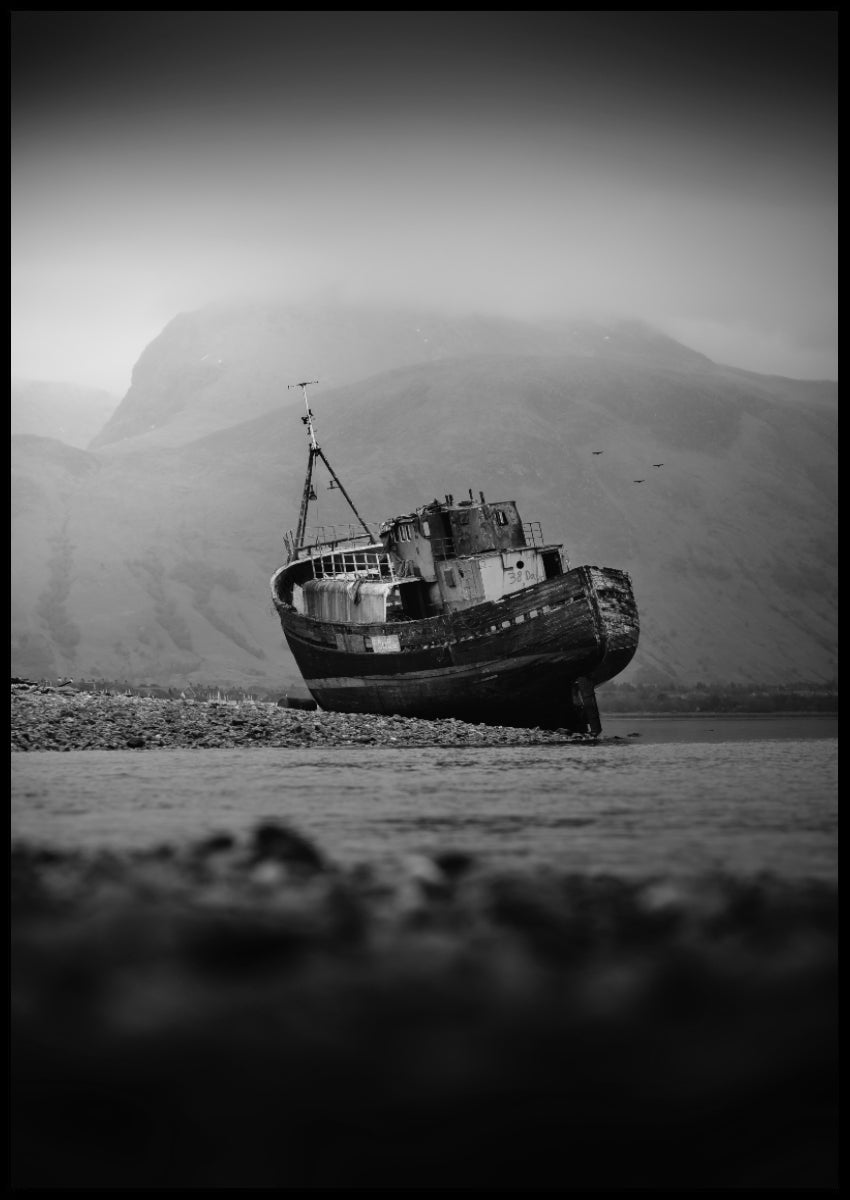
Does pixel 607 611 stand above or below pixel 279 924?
above

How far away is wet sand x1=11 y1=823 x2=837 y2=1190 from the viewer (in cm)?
626

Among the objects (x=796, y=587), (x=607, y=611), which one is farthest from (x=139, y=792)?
(x=796, y=587)

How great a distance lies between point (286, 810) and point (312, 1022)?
34.3 feet

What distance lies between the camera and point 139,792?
20.2 m

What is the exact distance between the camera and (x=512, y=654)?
41.7 meters

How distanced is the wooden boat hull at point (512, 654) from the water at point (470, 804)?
31.7ft

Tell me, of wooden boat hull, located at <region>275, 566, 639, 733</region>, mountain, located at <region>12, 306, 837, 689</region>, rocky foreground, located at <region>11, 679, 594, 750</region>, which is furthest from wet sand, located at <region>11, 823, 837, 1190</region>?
mountain, located at <region>12, 306, 837, 689</region>

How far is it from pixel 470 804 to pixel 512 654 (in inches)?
891

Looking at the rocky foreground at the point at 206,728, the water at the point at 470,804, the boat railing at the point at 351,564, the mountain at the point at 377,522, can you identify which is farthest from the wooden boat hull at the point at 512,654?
the mountain at the point at 377,522

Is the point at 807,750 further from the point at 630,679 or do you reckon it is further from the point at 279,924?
the point at 630,679

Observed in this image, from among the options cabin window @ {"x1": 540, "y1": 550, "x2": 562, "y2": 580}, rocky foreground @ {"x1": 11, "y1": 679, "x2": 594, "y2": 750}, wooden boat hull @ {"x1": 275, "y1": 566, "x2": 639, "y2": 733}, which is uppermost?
cabin window @ {"x1": 540, "y1": 550, "x2": 562, "y2": 580}

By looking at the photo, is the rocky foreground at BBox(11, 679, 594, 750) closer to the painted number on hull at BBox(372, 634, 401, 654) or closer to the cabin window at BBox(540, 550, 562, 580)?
the painted number on hull at BBox(372, 634, 401, 654)

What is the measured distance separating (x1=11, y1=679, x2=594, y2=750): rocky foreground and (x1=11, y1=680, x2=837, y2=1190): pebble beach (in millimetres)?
21177

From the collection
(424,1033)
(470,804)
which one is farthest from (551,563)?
(424,1033)
